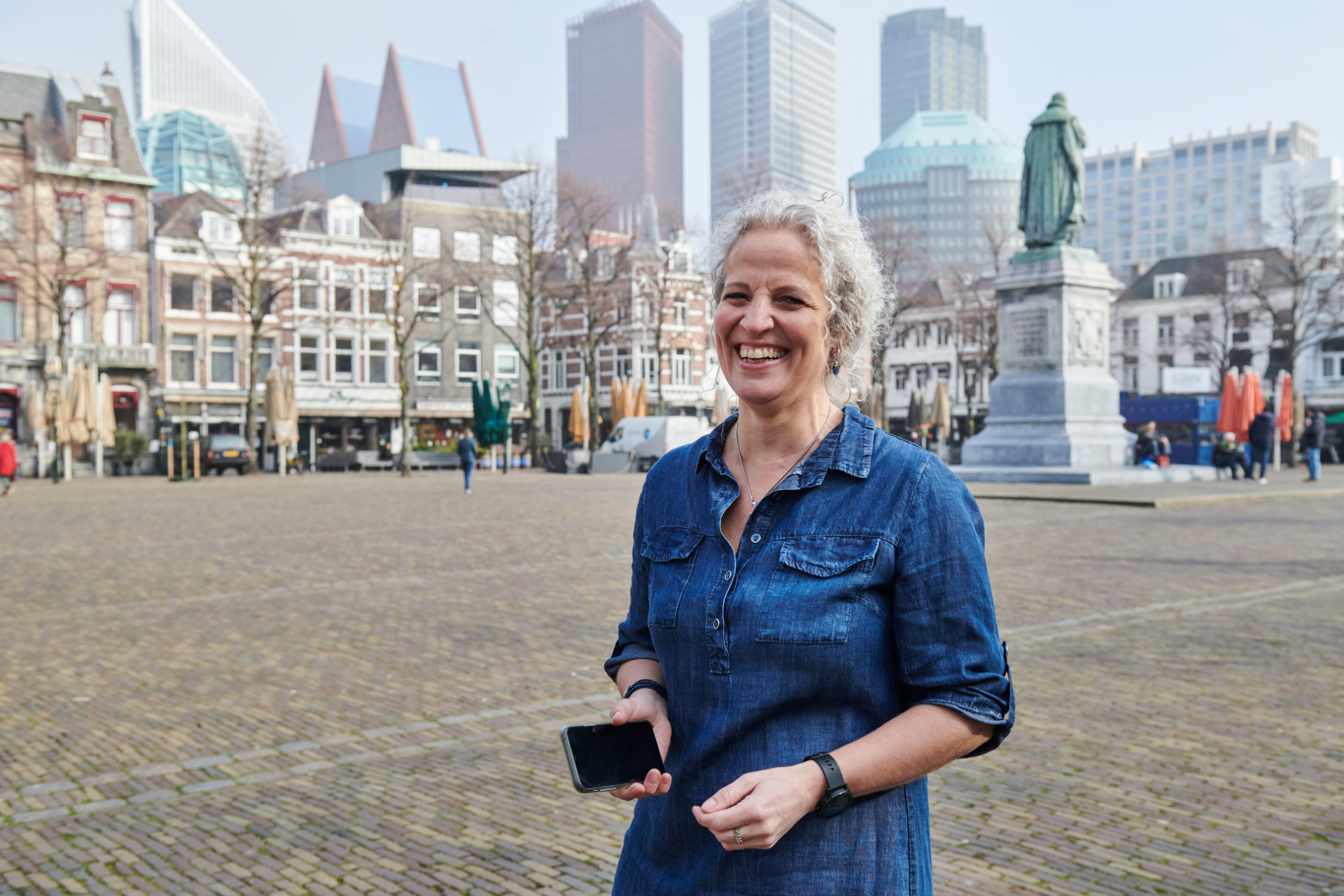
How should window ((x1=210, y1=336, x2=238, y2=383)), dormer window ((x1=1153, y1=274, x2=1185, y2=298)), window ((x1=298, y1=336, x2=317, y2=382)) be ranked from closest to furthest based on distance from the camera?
1. window ((x1=210, y1=336, x2=238, y2=383))
2. window ((x1=298, y1=336, x2=317, y2=382))
3. dormer window ((x1=1153, y1=274, x2=1185, y2=298))

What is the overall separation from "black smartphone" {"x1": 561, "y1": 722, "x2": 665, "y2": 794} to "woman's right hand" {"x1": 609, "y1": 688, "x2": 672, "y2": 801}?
0.04 ft

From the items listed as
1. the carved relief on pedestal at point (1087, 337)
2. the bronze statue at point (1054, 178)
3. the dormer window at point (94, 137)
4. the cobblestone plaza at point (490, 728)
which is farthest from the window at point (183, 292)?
the cobblestone plaza at point (490, 728)

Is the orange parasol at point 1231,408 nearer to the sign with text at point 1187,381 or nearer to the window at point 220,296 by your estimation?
the sign with text at point 1187,381

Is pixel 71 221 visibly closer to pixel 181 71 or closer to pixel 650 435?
pixel 650 435

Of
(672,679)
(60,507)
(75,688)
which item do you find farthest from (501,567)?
(60,507)

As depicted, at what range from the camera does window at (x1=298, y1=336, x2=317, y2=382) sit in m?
51.9

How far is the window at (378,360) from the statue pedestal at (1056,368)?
34244 millimetres

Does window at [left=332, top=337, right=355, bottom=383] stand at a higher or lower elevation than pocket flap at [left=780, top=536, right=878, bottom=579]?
higher

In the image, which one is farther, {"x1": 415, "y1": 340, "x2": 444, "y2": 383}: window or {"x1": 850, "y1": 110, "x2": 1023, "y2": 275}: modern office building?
{"x1": 850, "y1": 110, "x2": 1023, "y2": 275}: modern office building

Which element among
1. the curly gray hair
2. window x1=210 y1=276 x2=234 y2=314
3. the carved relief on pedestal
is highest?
window x1=210 y1=276 x2=234 y2=314

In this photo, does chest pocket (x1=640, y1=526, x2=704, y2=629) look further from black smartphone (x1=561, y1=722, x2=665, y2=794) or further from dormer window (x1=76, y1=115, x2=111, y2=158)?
dormer window (x1=76, y1=115, x2=111, y2=158)

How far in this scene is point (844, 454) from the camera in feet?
6.12

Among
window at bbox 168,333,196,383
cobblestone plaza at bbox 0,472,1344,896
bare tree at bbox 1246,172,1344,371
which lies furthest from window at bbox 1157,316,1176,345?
cobblestone plaza at bbox 0,472,1344,896

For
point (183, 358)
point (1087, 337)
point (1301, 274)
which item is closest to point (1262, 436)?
point (1087, 337)
